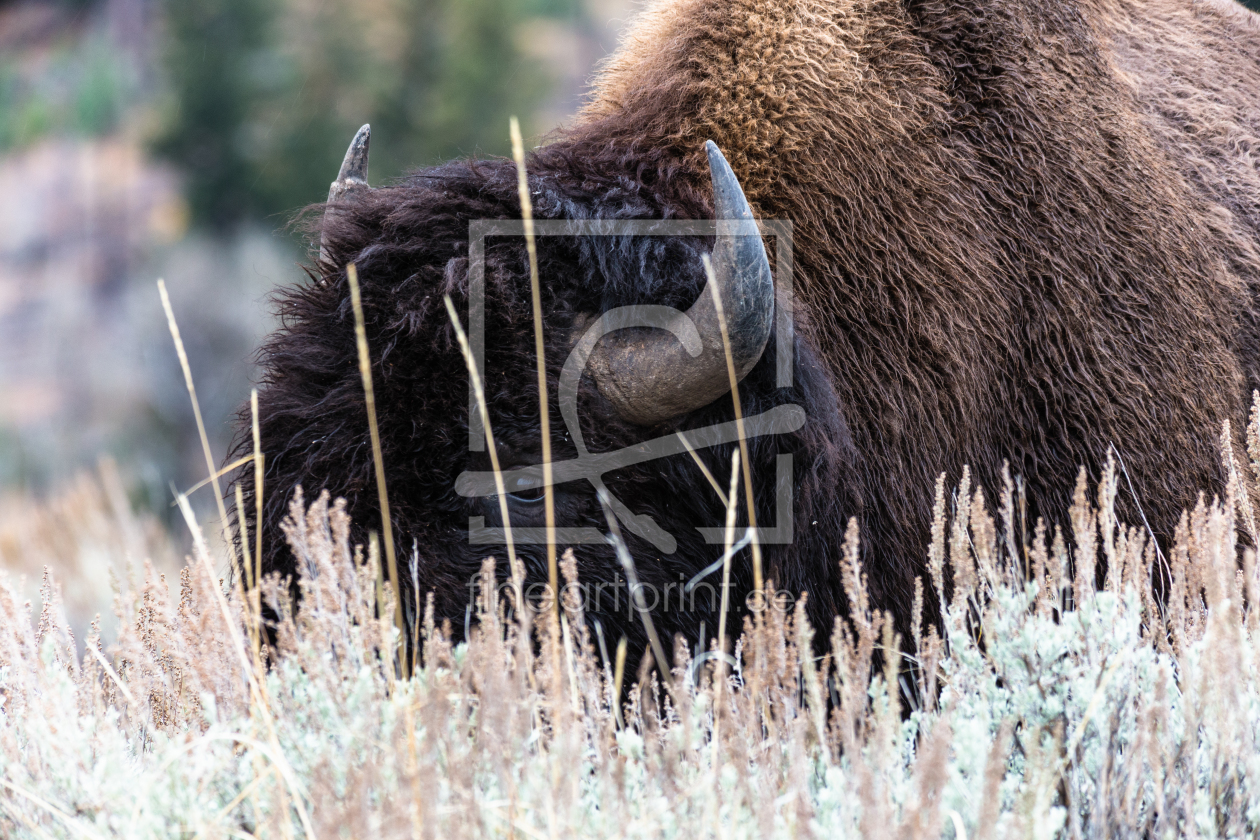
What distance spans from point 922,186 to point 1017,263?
1.36 ft

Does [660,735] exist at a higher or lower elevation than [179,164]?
lower

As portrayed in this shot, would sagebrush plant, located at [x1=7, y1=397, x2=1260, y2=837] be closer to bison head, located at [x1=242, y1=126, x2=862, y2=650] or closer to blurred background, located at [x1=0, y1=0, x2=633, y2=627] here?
bison head, located at [x1=242, y1=126, x2=862, y2=650]

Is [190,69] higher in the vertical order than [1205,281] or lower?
higher

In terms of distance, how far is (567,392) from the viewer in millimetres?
2820

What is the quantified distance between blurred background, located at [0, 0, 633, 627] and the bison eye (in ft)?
28.5

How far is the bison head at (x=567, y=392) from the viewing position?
2697 mm

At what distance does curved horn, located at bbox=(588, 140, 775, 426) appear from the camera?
2.62 metres

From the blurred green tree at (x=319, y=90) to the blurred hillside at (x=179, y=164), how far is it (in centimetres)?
3

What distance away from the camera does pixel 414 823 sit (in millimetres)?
1822

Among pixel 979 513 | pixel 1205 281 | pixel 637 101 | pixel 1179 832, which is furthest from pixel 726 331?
pixel 1205 281

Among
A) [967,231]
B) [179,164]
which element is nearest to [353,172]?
[967,231]

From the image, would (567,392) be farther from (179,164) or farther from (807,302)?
(179,164)

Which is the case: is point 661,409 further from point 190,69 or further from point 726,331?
point 190,69

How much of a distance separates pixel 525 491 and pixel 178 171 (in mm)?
14972
